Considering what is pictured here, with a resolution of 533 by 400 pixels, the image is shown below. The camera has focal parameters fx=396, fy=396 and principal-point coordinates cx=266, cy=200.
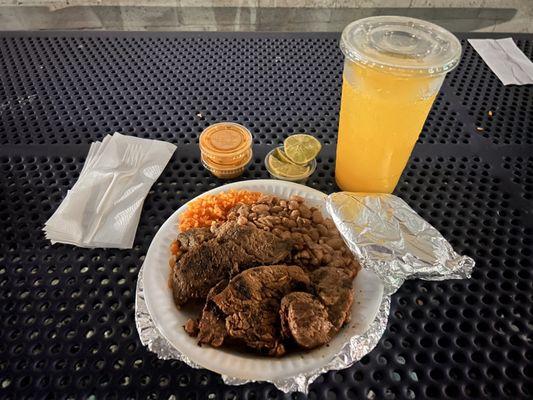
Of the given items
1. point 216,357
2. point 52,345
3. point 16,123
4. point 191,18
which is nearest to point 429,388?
point 216,357

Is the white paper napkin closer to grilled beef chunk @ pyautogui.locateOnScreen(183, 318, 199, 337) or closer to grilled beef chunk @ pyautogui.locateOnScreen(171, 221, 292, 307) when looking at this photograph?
grilled beef chunk @ pyautogui.locateOnScreen(171, 221, 292, 307)

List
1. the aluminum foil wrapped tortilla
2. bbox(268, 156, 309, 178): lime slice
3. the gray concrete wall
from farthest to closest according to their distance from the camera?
the gray concrete wall < bbox(268, 156, 309, 178): lime slice < the aluminum foil wrapped tortilla

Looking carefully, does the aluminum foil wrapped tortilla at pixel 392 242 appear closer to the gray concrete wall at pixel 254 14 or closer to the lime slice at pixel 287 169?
the lime slice at pixel 287 169

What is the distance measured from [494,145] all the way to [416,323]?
0.62m

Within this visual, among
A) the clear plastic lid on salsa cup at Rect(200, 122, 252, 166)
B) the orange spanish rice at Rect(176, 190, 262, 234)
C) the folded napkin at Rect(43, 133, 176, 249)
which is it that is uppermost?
the clear plastic lid on salsa cup at Rect(200, 122, 252, 166)

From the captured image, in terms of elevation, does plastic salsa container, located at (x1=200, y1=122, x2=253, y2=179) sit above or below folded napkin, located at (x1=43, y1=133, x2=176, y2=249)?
above

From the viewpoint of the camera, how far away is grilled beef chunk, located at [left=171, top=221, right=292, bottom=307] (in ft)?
2.21

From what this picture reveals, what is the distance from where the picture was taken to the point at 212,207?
32.3 inches

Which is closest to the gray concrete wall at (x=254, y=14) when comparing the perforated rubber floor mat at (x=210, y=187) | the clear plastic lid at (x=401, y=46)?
the perforated rubber floor mat at (x=210, y=187)

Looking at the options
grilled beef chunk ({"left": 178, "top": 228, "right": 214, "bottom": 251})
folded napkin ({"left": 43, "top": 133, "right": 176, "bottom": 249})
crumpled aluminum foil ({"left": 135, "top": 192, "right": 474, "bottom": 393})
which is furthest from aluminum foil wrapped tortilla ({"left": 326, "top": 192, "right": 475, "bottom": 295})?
folded napkin ({"left": 43, "top": 133, "right": 176, "bottom": 249})

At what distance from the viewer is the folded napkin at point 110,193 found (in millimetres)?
830

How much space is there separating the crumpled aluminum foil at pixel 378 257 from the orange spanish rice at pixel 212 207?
134 millimetres

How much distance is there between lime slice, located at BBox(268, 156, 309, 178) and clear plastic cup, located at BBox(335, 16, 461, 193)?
0.09 m

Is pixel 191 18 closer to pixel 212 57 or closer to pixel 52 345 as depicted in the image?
pixel 212 57
